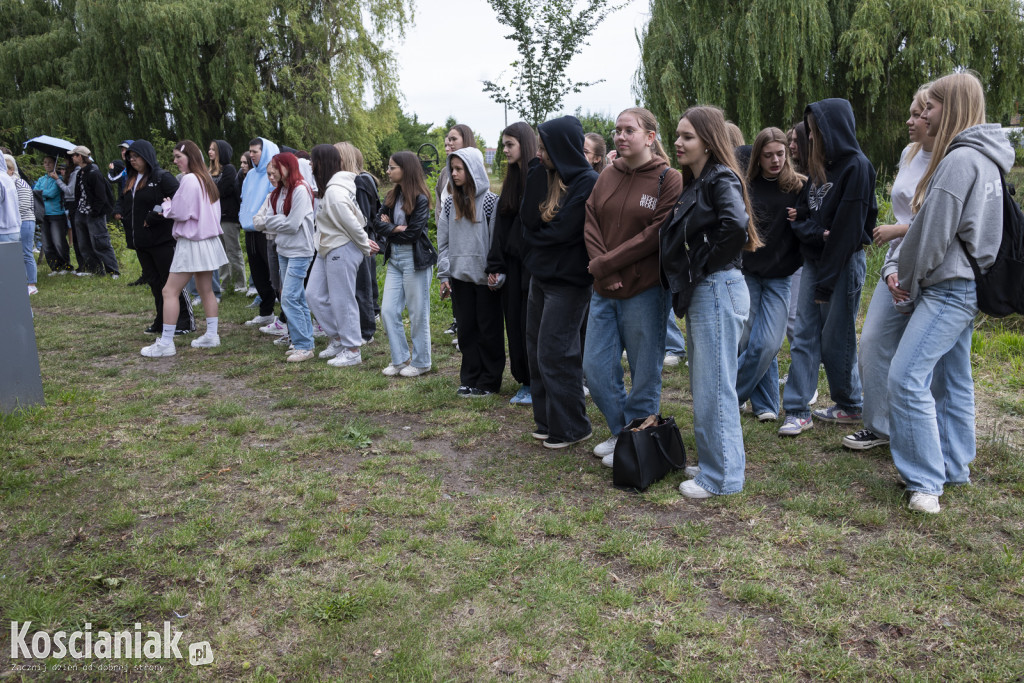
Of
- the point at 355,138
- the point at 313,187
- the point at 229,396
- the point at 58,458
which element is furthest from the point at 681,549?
the point at 355,138

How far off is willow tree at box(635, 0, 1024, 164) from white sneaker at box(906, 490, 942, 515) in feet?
38.7

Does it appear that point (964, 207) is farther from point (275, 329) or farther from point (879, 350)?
point (275, 329)

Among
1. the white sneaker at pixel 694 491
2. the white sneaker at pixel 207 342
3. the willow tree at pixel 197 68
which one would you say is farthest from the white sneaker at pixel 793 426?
the willow tree at pixel 197 68

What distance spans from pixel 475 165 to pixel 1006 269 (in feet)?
12.1

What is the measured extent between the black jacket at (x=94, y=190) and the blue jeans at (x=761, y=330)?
11.7 meters

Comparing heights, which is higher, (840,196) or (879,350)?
(840,196)

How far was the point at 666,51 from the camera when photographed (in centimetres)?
1545

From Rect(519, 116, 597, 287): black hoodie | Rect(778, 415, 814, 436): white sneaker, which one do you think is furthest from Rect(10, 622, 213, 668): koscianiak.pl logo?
Rect(778, 415, 814, 436): white sneaker

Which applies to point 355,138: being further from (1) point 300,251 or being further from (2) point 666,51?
(1) point 300,251

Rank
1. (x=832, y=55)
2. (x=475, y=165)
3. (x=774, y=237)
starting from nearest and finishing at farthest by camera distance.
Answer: (x=774, y=237) → (x=475, y=165) → (x=832, y=55)

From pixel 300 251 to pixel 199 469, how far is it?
11.1 ft

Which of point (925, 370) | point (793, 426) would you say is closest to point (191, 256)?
point (793, 426)

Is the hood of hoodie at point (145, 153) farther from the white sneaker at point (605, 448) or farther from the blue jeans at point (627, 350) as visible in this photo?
the white sneaker at point (605, 448)

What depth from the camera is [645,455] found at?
14.5ft
